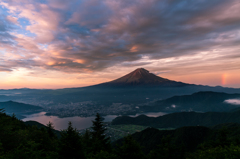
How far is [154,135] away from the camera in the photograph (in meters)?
90.1

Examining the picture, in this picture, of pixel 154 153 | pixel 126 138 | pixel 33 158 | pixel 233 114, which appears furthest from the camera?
pixel 233 114

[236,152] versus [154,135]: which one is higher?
[236,152]

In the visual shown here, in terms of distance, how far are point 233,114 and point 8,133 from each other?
261354 mm

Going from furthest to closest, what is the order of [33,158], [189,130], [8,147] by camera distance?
[189,130]
[8,147]
[33,158]

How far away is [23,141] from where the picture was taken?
15359 mm

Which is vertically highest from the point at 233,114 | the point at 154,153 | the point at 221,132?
the point at 221,132

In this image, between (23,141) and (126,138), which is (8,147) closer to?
(23,141)

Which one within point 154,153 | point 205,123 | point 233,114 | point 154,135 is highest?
point 154,153

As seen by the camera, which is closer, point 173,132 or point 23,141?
point 23,141

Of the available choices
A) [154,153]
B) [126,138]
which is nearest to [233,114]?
[154,153]

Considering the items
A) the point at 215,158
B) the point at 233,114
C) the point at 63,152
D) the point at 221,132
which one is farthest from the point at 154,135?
the point at 233,114

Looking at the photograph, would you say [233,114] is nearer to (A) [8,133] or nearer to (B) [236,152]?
(B) [236,152]

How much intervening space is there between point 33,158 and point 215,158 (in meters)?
19.9

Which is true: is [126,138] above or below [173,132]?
above
